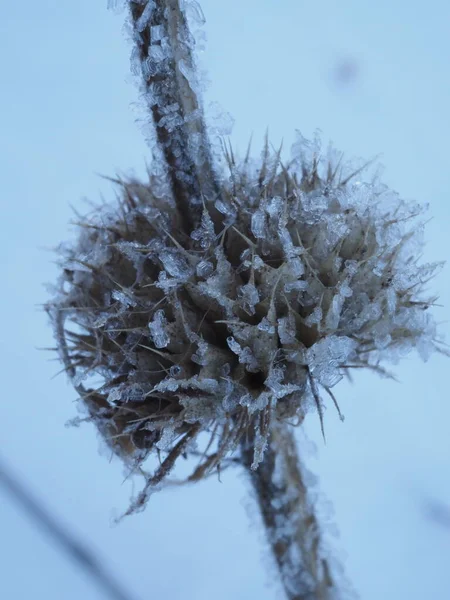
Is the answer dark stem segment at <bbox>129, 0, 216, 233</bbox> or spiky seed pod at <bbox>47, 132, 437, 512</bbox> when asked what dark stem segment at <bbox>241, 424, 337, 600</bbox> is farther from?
dark stem segment at <bbox>129, 0, 216, 233</bbox>

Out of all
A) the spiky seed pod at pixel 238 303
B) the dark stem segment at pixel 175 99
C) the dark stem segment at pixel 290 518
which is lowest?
the dark stem segment at pixel 290 518

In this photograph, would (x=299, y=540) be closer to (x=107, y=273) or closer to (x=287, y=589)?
(x=287, y=589)

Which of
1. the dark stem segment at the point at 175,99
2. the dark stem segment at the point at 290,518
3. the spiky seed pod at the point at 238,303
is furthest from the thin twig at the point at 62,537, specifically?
the dark stem segment at the point at 175,99

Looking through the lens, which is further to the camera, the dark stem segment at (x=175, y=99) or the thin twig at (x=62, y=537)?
the thin twig at (x=62, y=537)

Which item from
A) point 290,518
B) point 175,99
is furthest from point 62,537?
point 175,99

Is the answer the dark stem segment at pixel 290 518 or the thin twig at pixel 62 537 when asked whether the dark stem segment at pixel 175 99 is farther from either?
the thin twig at pixel 62 537

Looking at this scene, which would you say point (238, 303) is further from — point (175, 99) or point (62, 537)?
point (62, 537)
